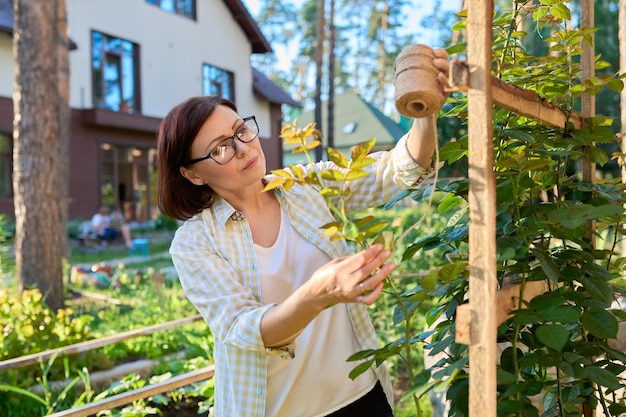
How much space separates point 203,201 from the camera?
1630 mm

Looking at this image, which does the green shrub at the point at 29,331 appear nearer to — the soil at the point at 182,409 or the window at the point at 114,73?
the soil at the point at 182,409

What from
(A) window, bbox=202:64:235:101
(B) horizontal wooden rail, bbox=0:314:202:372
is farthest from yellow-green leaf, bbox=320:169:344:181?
(A) window, bbox=202:64:235:101

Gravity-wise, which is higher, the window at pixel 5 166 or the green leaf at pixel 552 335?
the window at pixel 5 166

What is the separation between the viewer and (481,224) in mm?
938

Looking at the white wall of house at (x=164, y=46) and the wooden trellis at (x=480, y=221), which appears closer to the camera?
the wooden trellis at (x=480, y=221)

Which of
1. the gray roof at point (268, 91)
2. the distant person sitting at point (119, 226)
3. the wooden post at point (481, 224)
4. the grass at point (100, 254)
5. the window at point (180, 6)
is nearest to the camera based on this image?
the wooden post at point (481, 224)

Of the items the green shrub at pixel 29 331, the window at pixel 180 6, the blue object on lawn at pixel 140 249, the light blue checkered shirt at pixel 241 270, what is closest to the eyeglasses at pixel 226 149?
the light blue checkered shirt at pixel 241 270

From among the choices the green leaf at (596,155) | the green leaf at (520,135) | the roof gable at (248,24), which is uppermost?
the roof gable at (248,24)

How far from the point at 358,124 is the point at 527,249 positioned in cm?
2738

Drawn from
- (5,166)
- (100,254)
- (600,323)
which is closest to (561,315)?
(600,323)

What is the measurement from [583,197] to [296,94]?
137 ft

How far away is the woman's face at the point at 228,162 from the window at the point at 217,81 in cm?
1658

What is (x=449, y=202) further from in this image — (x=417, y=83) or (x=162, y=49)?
(x=162, y=49)

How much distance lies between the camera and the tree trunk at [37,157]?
19.1ft
